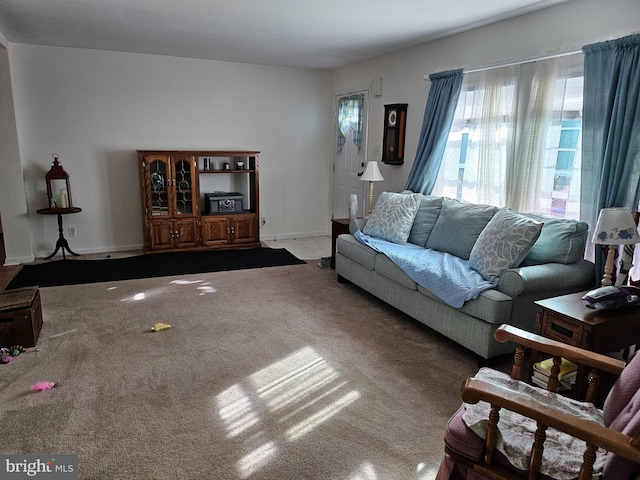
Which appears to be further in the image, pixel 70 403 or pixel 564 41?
pixel 564 41

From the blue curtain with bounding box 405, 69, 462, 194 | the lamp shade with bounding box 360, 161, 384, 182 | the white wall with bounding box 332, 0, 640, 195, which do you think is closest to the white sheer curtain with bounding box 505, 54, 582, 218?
the white wall with bounding box 332, 0, 640, 195

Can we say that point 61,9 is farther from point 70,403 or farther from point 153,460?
point 153,460

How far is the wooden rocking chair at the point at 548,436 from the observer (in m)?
1.30

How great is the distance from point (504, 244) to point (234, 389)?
6.59 feet

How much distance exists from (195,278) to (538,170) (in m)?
3.41

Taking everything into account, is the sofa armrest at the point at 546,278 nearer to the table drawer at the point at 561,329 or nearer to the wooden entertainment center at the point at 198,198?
the table drawer at the point at 561,329

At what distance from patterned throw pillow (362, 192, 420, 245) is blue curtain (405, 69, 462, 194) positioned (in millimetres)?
380

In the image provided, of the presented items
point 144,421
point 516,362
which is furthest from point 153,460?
point 516,362

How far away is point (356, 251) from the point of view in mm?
4152

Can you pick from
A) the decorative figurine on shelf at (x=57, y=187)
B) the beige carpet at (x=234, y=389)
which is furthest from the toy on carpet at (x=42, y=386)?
the decorative figurine on shelf at (x=57, y=187)

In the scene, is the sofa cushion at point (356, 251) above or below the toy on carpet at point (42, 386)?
above

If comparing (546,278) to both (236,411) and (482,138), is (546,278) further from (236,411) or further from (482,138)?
(236,411)

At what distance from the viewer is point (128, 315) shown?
11.9 ft

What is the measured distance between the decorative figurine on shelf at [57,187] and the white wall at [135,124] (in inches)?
4.8
